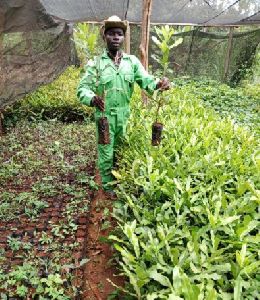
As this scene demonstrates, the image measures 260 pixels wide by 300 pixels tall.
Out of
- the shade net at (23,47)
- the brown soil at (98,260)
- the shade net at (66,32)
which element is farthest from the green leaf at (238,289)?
the shade net at (23,47)

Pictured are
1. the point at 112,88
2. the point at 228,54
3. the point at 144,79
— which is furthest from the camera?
the point at 228,54

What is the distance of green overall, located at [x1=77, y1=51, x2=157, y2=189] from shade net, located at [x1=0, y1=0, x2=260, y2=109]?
65cm

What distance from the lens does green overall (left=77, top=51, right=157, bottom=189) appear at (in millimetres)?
3201

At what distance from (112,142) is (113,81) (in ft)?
1.89

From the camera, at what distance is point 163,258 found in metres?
1.78

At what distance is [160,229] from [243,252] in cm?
42

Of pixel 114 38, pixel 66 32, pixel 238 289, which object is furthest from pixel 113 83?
pixel 66 32

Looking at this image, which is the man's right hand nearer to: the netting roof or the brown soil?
the brown soil

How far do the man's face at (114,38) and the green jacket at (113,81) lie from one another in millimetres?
94

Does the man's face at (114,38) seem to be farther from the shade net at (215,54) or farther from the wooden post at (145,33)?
the shade net at (215,54)

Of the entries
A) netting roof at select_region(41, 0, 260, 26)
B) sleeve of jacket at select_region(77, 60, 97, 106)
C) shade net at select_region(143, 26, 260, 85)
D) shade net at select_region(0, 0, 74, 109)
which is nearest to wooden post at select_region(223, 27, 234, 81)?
shade net at select_region(143, 26, 260, 85)

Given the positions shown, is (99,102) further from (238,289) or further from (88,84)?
(238,289)

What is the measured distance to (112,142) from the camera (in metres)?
3.49

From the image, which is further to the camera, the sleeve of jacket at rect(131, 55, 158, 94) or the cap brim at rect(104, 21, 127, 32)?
the sleeve of jacket at rect(131, 55, 158, 94)
